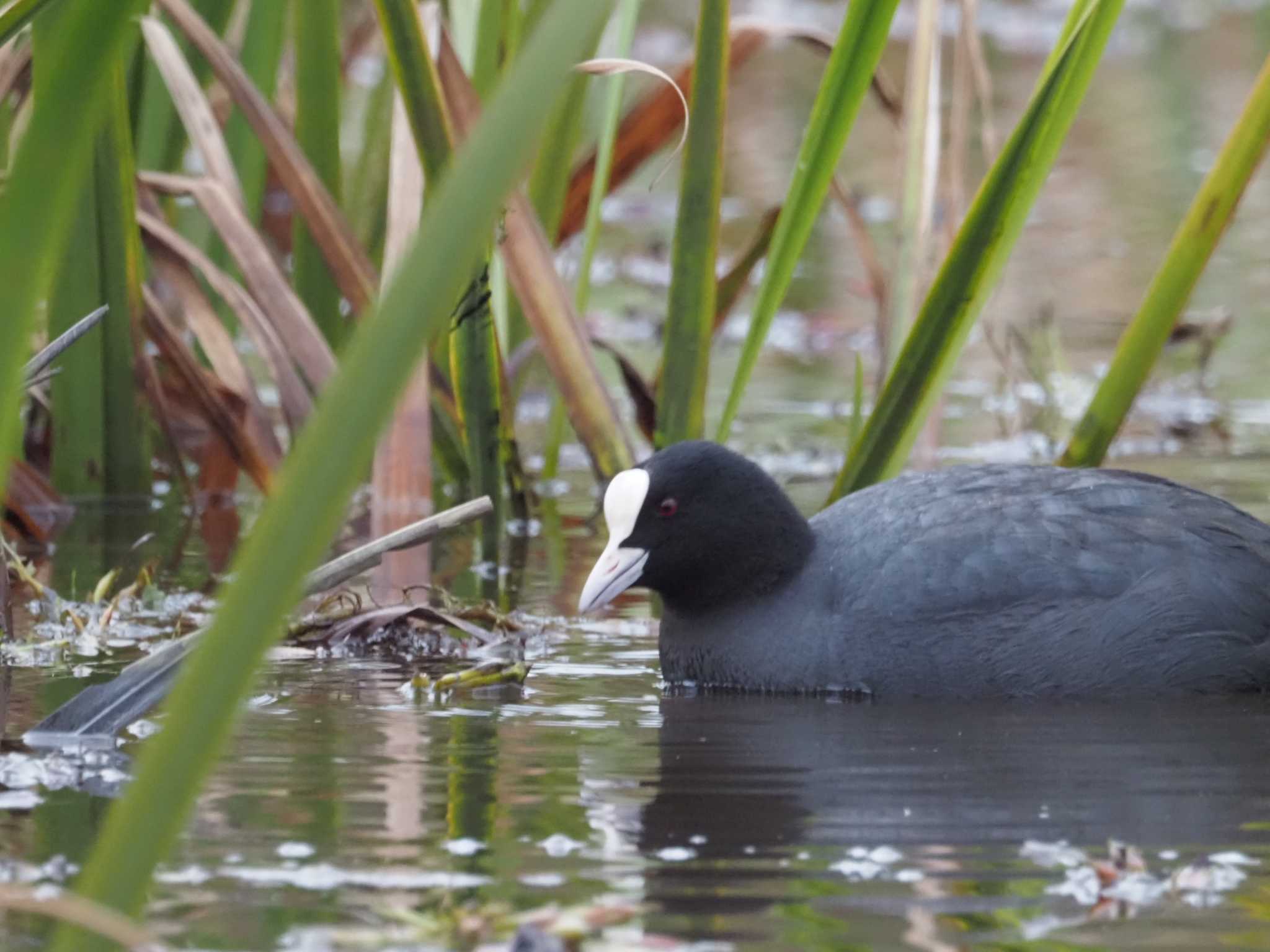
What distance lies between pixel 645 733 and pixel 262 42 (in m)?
2.56

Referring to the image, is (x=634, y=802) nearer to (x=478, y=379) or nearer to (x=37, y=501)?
(x=478, y=379)

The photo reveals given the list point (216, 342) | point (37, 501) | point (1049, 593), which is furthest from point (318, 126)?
point (1049, 593)

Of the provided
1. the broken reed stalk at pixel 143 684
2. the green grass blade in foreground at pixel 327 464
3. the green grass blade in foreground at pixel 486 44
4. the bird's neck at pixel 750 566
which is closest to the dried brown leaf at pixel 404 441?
the green grass blade in foreground at pixel 486 44

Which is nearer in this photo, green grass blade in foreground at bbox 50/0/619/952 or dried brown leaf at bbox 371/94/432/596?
green grass blade in foreground at bbox 50/0/619/952

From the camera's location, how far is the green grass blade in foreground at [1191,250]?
13.5 feet

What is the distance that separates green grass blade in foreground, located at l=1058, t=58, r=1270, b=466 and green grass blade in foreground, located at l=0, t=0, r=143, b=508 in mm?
2926

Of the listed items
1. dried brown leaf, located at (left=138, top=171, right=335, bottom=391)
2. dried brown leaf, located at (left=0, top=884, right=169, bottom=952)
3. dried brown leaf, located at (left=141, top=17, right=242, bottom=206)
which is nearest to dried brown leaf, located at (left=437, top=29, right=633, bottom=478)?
dried brown leaf, located at (left=138, top=171, right=335, bottom=391)

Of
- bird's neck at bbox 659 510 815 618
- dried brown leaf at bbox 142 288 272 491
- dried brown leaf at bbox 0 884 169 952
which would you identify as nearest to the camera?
dried brown leaf at bbox 0 884 169 952

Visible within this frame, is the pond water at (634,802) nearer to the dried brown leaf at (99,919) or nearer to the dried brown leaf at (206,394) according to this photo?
the dried brown leaf at (206,394)

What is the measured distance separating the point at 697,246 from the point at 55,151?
9.90 feet

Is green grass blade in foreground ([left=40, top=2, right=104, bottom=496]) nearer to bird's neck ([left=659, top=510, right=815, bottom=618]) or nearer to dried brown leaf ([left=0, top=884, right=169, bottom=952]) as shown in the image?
bird's neck ([left=659, top=510, right=815, bottom=618])

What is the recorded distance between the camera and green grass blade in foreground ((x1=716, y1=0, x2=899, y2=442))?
4.01 metres

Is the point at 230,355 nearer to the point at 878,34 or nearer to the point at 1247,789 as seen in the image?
the point at 878,34

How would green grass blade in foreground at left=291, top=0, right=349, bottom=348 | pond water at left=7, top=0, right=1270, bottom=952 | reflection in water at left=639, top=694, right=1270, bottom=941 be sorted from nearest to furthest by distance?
pond water at left=7, top=0, right=1270, bottom=952
reflection in water at left=639, top=694, right=1270, bottom=941
green grass blade in foreground at left=291, top=0, right=349, bottom=348
